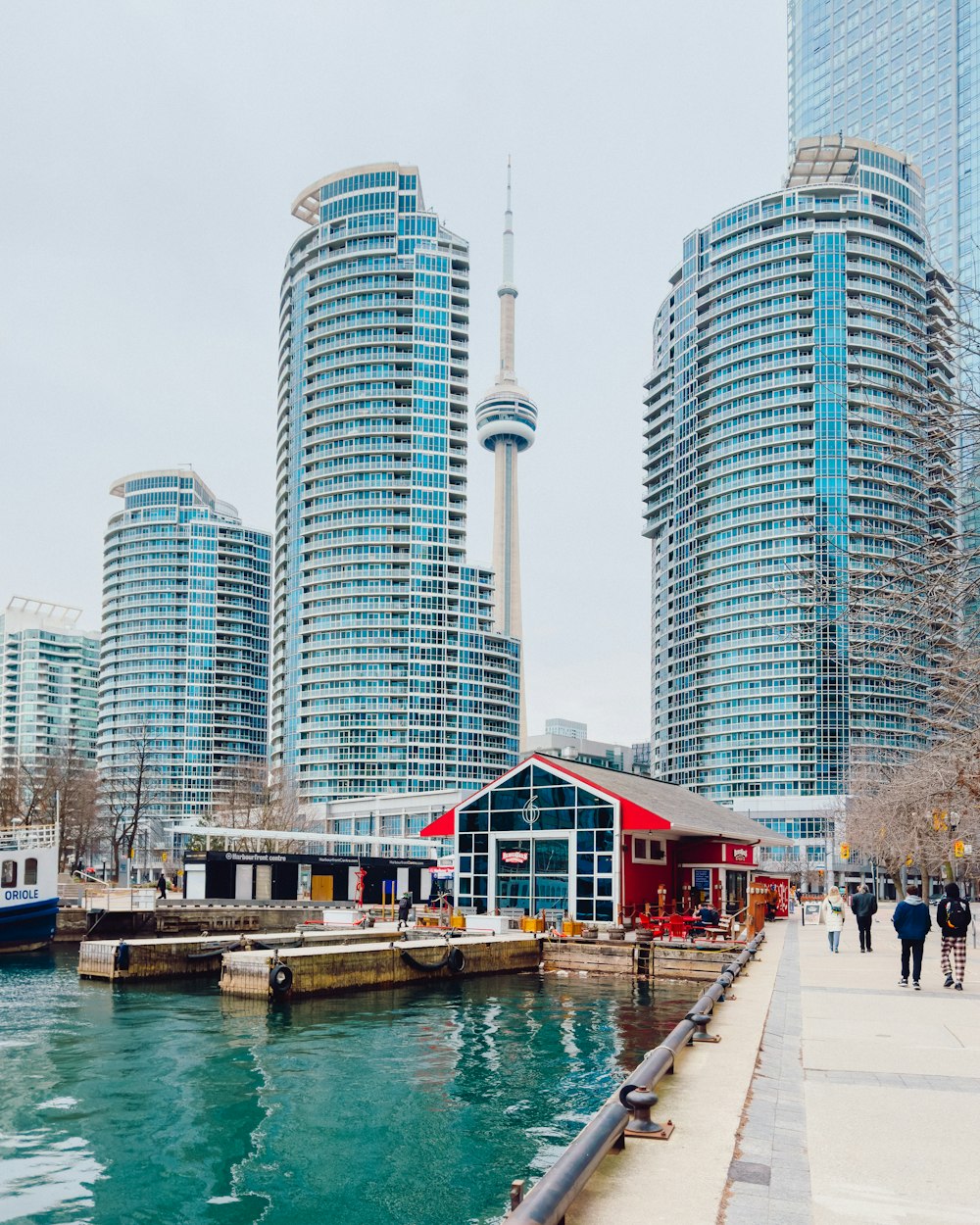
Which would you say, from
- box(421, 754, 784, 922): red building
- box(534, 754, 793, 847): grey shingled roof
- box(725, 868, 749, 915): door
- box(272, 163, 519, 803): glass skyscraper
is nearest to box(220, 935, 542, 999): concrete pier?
box(421, 754, 784, 922): red building

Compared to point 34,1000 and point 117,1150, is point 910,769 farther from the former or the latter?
point 117,1150

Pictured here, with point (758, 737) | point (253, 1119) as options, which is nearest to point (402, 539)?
point (758, 737)

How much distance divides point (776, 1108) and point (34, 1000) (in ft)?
98.2

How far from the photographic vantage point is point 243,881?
221ft

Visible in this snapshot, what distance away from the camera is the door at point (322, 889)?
7156cm

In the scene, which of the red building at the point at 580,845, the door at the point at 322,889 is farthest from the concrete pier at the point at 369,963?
the door at the point at 322,889

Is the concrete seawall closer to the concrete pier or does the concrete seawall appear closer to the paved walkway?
the concrete pier

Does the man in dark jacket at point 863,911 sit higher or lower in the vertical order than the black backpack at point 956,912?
lower

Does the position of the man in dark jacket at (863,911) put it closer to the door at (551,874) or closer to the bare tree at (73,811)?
the door at (551,874)

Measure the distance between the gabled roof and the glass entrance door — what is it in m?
3.00

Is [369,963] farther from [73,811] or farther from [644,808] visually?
[73,811]

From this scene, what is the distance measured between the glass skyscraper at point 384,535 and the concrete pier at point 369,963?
141953mm

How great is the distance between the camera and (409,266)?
640 ft

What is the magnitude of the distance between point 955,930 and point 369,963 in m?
20.5
